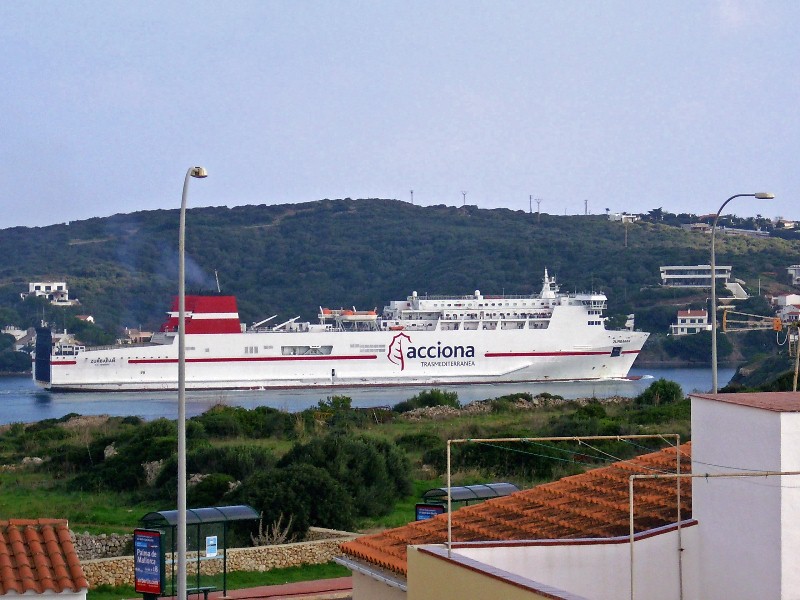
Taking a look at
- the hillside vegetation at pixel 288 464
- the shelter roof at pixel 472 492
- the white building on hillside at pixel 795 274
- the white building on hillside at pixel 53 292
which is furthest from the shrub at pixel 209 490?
the white building on hillside at pixel 53 292

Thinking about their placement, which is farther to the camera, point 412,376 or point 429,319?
point 429,319

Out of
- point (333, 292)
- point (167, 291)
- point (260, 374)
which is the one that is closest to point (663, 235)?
point (333, 292)

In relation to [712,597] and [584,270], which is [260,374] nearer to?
[712,597]

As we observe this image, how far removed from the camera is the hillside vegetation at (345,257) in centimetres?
8800

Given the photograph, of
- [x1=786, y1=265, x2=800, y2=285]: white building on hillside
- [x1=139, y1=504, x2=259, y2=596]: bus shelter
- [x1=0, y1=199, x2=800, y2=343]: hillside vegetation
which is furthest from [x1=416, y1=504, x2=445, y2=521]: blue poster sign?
[x1=786, y1=265, x2=800, y2=285]: white building on hillside

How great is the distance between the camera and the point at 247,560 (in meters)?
11.0

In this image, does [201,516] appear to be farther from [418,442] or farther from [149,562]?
[418,442]

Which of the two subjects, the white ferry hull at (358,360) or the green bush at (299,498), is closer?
the green bush at (299,498)

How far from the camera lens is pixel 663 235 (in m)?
108

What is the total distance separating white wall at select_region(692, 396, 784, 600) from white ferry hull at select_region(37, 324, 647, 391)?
4071cm

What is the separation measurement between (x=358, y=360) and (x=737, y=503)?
140 ft

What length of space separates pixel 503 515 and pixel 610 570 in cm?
130

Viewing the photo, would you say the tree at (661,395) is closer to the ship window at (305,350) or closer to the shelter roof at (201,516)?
the shelter roof at (201,516)

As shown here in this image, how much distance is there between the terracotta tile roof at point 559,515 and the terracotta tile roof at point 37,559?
150 centimetres
